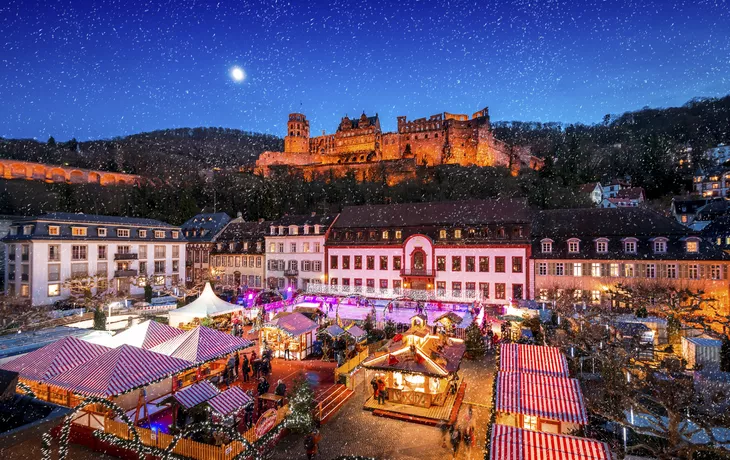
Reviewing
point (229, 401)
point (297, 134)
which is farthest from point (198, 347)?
point (297, 134)

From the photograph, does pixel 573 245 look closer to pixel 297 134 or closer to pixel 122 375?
pixel 122 375

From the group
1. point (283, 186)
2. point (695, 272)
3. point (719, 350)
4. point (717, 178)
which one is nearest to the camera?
point (719, 350)

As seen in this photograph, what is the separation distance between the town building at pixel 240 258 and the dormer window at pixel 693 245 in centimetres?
3705

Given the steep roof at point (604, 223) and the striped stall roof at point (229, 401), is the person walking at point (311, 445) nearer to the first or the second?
the striped stall roof at point (229, 401)

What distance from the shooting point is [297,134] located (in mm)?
119500

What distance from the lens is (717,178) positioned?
Answer: 229 ft

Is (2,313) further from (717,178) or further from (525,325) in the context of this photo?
(717,178)

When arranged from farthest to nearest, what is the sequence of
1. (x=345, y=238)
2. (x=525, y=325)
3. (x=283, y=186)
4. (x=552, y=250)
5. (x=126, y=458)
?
(x=283, y=186) < (x=345, y=238) < (x=552, y=250) < (x=525, y=325) < (x=126, y=458)

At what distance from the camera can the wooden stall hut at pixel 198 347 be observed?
47.4 feet

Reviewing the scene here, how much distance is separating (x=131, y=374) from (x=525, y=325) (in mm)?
20280

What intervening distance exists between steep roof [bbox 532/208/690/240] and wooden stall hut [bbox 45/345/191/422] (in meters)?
29.0

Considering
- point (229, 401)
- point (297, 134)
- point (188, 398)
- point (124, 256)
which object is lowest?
point (229, 401)

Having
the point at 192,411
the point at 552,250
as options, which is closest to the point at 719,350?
the point at 552,250

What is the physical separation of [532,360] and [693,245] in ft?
74.1
